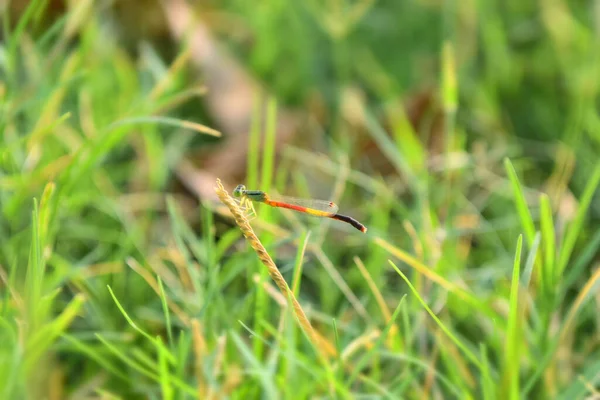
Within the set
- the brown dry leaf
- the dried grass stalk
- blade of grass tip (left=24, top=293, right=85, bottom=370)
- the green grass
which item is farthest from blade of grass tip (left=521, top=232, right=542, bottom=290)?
the brown dry leaf

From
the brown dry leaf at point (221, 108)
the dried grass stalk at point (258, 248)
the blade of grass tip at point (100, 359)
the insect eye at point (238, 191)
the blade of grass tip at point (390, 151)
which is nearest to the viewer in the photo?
the dried grass stalk at point (258, 248)

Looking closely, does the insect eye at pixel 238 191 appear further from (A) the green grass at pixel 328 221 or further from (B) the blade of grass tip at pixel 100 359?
(B) the blade of grass tip at pixel 100 359

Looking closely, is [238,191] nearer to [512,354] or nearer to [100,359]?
[100,359]

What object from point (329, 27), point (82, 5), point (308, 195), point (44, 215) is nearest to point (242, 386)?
point (44, 215)

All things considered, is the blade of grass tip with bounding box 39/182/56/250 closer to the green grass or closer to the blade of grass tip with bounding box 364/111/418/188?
the green grass

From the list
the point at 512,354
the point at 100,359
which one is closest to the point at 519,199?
the point at 512,354

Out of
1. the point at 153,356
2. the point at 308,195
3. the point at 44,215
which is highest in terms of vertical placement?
the point at 44,215

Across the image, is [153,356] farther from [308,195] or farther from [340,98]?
[340,98]

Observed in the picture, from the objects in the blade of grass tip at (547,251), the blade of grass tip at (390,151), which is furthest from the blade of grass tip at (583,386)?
the blade of grass tip at (390,151)

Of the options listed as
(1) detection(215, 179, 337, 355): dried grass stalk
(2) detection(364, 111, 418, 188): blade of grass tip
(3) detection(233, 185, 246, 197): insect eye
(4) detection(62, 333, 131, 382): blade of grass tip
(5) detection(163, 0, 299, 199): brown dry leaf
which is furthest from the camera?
(5) detection(163, 0, 299, 199): brown dry leaf
